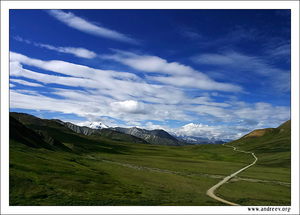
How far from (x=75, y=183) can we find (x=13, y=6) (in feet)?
133

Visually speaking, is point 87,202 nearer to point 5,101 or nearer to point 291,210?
point 5,101

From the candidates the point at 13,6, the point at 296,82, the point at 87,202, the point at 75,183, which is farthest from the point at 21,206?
the point at 296,82

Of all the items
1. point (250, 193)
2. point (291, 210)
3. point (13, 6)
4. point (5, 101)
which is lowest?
point (250, 193)

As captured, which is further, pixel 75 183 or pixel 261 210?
pixel 75 183

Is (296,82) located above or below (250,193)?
above

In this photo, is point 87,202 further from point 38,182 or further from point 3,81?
point 3,81

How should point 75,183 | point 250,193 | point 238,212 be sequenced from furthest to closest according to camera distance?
point 250,193 < point 75,183 < point 238,212

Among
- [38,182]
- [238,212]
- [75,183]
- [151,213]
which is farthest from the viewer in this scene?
[75,183]

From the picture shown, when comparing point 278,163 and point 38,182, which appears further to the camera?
point 278,163

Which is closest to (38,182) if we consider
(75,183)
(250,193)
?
(75,183)

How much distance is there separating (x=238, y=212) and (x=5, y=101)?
4527cm

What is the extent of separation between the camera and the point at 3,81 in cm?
3338

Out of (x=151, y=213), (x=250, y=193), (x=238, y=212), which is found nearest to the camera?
(x=151, y=213)

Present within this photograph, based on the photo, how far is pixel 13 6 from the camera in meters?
35.2
